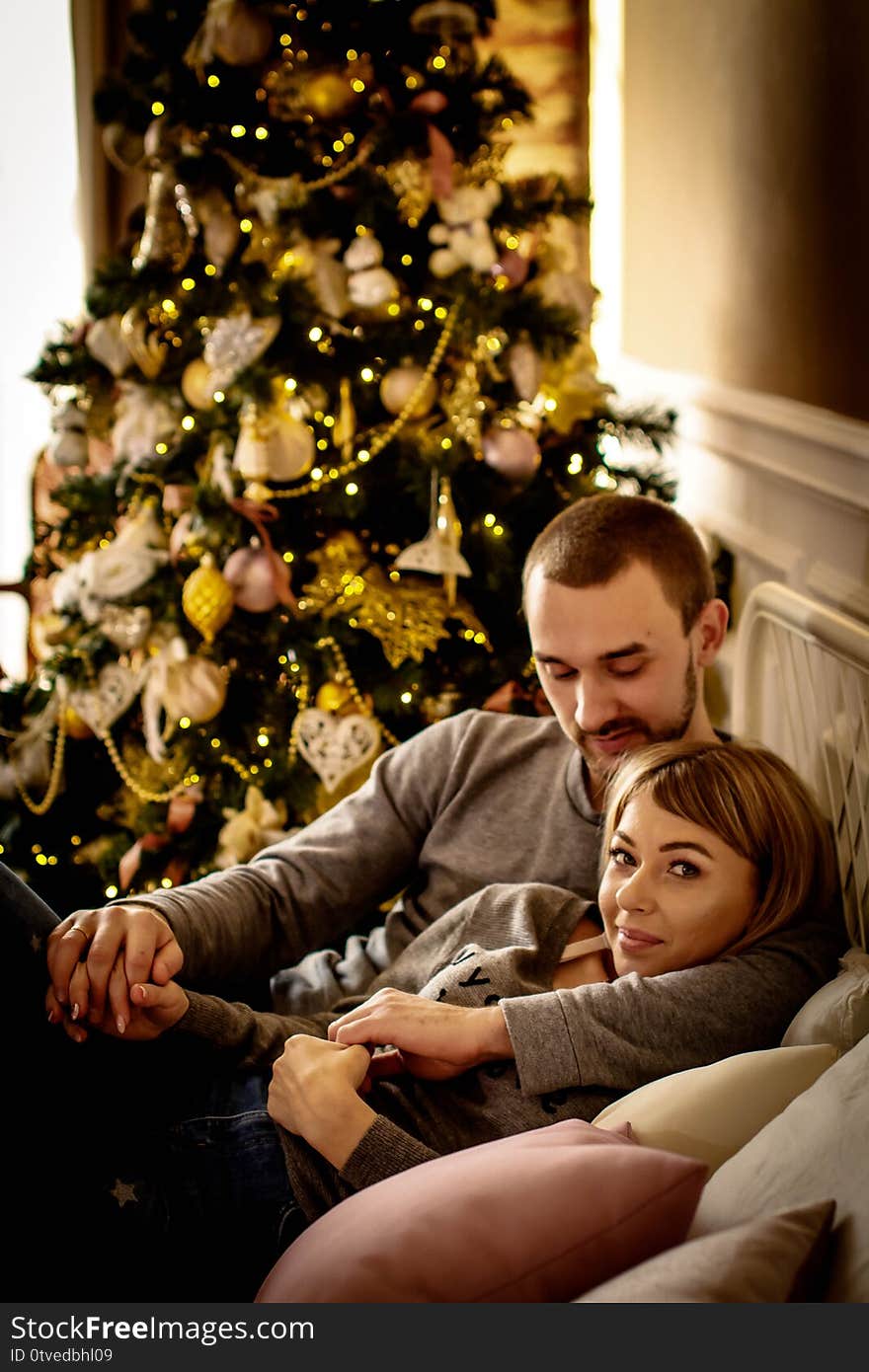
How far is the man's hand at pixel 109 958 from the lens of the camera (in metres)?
1.34

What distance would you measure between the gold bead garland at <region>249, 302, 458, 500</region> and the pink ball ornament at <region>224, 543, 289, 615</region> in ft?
0.35

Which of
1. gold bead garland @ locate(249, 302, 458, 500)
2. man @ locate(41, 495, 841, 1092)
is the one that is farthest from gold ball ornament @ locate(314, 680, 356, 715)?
man @ locate(41, 495, 841, 1092)

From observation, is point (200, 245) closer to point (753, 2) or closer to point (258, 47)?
point (258, 47)

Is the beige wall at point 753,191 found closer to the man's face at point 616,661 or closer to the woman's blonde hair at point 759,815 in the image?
the man's face at point 616,661

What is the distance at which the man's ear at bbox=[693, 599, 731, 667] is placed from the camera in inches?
67.2

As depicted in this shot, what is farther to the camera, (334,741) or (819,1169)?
(334,741)

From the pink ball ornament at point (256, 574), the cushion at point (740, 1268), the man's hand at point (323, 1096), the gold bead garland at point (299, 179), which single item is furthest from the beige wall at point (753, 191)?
the cushion at point (740, 1268)

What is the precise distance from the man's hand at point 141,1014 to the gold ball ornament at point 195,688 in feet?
3.41

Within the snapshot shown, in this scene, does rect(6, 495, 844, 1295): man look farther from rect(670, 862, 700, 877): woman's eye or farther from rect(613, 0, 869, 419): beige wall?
rect(613, 0, 869, 419): beige wall

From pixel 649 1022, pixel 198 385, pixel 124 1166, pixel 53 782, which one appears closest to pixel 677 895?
pixel 649 1022

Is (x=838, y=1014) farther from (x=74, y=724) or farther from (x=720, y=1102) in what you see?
(x=74, y=724)

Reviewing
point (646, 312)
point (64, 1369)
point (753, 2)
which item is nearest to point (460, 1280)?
point (64, 1369)

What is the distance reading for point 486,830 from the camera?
177 cm

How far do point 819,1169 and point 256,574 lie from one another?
159cm
